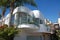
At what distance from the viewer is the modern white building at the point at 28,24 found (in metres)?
32.3

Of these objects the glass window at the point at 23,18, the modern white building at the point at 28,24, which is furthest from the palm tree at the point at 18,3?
the glass window at the point at 23,18

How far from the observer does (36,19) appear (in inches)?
1367

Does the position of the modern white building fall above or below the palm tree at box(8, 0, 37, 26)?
below

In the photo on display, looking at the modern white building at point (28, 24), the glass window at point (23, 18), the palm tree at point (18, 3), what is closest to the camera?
the modern white building at point (28, 24)

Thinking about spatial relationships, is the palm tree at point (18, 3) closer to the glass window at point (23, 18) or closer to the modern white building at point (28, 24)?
the modern white building at point (28, 24)

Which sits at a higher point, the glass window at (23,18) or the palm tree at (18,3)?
the palm tree at (18,3)

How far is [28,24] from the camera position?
32094 millimetres

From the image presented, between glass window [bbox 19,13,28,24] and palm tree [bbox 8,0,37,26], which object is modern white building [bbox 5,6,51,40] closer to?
glass window [bbox 19,13,28,24]

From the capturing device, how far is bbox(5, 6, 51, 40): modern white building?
32.3m

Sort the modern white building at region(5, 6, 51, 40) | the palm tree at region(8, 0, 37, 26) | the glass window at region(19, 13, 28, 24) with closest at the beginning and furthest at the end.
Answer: the modern white building at region(5, 6, 51, 40)
the glass window at region(19, 13, 28, 24)
the palm tree at region(8, 0, 37, 26)

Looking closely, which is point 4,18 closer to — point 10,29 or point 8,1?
point 8,1

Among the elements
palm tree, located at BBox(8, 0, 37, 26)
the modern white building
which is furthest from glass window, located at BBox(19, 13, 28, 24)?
palm tree, located at BBox(8, 0, 37, 26)

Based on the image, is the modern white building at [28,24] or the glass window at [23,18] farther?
the glass window at [23,18]

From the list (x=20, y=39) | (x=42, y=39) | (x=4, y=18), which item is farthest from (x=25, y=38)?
(x=4, y=18)
